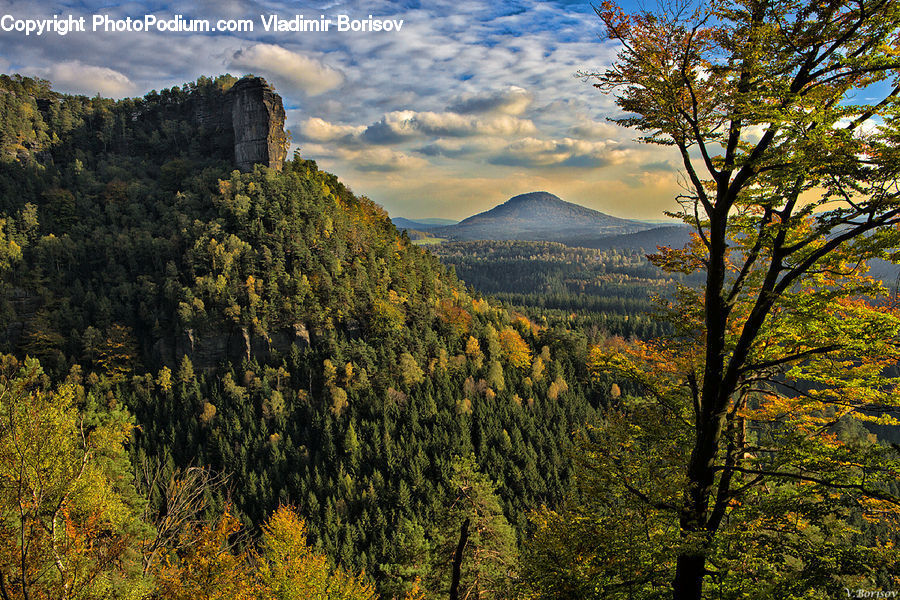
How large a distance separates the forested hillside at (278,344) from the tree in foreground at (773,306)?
3778 centimetres

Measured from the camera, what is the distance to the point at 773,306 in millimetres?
7684

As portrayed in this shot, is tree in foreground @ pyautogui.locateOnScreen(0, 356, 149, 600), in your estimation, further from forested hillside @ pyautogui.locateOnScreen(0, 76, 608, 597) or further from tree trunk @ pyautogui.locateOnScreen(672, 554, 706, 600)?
forested hillside @ pyautogui.locateOnScreen(0, 76, 608, 597)

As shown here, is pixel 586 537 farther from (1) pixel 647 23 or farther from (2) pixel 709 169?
(1) pixel 647 23

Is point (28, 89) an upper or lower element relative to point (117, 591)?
upper

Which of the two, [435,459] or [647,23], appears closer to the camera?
[647,23]

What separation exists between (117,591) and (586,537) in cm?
968

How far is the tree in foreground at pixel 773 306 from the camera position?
6.07m

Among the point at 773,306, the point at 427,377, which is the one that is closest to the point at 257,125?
the point at 427,377

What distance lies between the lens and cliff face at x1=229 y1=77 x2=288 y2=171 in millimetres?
70938

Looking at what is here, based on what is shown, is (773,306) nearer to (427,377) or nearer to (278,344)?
(427,377)

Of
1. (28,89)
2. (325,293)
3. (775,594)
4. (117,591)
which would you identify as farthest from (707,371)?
(28,89)

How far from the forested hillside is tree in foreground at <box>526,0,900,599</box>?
37.8m

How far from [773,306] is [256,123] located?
79.4m

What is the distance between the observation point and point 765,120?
6082mm
